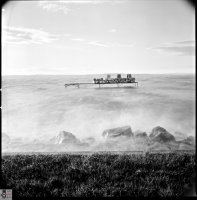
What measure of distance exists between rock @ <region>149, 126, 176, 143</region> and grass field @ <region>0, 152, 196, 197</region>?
1.14ft

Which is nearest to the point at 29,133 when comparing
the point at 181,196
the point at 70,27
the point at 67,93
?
the point at 67,93

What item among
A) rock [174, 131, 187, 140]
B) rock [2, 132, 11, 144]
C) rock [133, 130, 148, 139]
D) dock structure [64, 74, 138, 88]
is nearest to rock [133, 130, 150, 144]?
rock [133, 130, 148, 139]

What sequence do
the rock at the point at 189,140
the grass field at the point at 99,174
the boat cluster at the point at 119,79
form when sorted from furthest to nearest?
1. the boat cluster at the point at 119,79
2. the rock at the point at 189,140
3. the grass field at the point at 99,174

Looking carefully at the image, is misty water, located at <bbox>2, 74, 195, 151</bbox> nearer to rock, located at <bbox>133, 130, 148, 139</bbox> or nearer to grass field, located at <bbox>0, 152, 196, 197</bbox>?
rock, located at <bbox>133, 130, 148, 139</bbox>

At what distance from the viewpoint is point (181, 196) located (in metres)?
3.17

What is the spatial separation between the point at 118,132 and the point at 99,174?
3.64 feet

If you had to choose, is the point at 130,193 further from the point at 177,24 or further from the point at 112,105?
the point at 177,24

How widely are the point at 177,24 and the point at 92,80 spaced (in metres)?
2.07

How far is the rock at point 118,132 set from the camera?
446cm

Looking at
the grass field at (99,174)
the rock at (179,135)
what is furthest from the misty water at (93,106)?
the grass field at (99,174)

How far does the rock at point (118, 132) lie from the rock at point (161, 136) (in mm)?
441

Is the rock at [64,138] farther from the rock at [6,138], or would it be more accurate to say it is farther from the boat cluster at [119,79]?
the boat cluster at [119,79]

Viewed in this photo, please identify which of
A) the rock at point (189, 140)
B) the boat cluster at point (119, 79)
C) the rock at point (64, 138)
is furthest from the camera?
the boat cluster at point (119, 79)

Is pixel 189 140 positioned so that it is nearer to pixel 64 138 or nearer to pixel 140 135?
pixel 140 135
